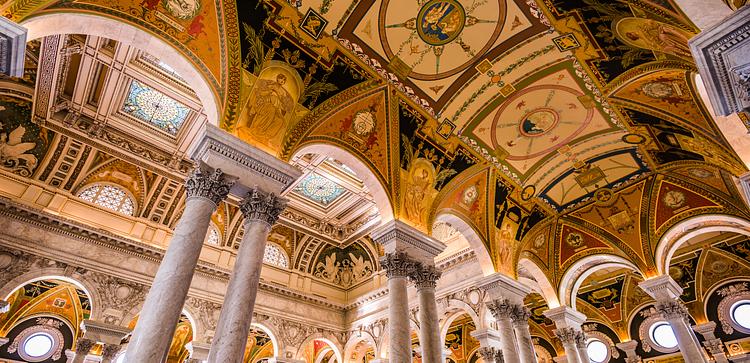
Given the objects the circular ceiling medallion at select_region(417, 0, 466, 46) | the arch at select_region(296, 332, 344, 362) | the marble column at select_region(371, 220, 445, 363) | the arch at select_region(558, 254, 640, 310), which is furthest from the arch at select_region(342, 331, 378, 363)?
the circular ceiling medallion at select_region(417, 0, 466, 46)

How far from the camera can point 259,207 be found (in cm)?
604

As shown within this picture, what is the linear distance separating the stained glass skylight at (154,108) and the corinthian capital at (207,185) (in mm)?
6380

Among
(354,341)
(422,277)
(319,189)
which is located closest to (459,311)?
(354,341)

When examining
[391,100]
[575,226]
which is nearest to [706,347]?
[575,226]

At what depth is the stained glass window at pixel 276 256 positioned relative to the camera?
15906mm

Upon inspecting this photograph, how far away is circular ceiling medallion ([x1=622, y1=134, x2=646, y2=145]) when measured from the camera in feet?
31.2

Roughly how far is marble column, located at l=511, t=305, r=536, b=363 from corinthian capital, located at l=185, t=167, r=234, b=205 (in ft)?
24.5

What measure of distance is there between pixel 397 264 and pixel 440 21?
176 inches

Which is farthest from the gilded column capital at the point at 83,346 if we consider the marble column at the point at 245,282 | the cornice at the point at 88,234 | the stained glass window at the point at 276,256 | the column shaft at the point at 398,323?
the column shaft at the point at 398,323

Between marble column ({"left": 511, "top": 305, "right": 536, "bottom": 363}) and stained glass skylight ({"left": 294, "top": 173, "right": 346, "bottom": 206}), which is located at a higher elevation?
stained glass skylight ({"left": 294, "top": 173, "right": 346, "bottom": 206})

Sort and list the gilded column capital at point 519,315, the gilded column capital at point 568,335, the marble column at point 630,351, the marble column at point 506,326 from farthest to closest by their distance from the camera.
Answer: the marble column at point 630,351
the gilded column capital at point 568,335
the gilded column capital at point 519,315
the marble column at point 506,326

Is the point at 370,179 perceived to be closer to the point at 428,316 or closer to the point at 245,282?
the point at 428,316

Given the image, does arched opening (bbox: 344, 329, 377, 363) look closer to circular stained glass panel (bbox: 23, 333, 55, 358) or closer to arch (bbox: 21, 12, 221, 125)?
circular stained glass panel (bbox: 23, 333, 55, 358)

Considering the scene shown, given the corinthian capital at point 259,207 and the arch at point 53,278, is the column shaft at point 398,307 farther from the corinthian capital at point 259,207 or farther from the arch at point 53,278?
the arch at point 53,278
